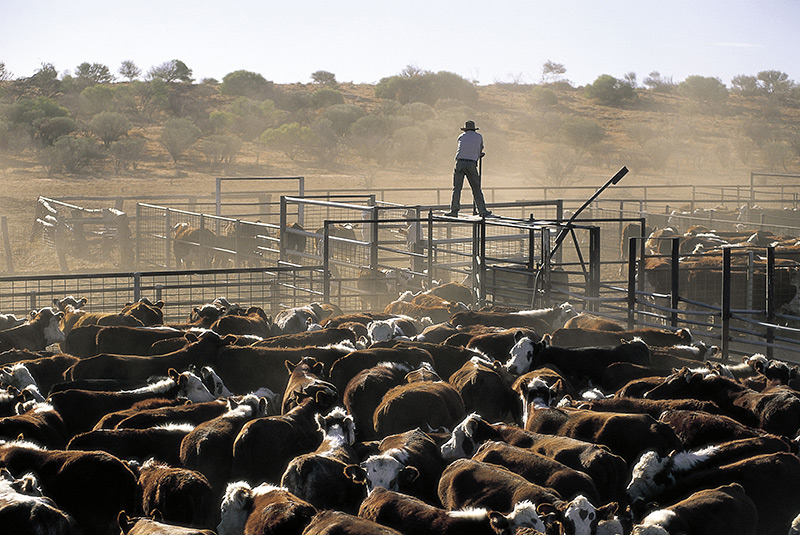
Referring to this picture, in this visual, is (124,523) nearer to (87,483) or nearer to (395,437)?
(87,483)

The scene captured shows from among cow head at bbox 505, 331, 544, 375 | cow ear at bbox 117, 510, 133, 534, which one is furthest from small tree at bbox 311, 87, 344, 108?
cow ear at bbox 117, 510, 133, 534

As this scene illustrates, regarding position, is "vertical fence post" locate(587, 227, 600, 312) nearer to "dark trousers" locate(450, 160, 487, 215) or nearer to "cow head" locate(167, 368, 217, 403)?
"dark trousers" locate(450, 160, 487, 215)

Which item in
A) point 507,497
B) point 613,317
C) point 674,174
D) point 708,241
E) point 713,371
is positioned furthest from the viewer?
point 674,174

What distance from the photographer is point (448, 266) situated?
488 inches

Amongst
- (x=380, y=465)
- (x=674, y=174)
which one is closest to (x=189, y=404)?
(x=380, y=465)

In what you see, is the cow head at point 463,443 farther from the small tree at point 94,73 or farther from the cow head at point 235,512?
the small tree at point 94,73

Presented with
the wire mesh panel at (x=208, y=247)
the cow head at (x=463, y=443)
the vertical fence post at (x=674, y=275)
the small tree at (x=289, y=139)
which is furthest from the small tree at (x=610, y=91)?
the cow head at (x=463, y=443)

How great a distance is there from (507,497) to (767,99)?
8177cm

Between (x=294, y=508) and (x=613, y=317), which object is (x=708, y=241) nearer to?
(x=613, y=317)

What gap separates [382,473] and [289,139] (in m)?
44.9

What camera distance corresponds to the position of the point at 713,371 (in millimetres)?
6699

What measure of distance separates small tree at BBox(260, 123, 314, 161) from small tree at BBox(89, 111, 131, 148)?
844 cm

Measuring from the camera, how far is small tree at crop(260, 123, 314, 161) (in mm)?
48344

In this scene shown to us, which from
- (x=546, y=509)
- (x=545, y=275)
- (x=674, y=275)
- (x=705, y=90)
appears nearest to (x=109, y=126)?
(x=545, y=275)
